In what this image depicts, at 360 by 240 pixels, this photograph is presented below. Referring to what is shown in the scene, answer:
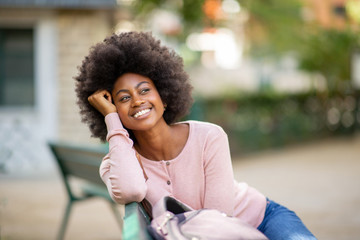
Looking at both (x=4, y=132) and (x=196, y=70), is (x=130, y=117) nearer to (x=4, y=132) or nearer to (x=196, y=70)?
(x=4, y=132)

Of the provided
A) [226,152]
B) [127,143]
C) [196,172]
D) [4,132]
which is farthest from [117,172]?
[4,132]

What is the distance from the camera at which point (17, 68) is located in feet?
32.8

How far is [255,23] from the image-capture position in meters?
13.8

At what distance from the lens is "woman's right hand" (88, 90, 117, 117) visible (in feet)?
8.63

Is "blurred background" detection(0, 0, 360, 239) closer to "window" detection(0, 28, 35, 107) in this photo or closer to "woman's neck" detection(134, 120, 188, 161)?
"window" detection(0, 28, 35, 107)

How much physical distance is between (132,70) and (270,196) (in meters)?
4.75

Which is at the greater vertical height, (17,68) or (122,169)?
(17,68)

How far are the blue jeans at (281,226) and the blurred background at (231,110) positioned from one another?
227 cm

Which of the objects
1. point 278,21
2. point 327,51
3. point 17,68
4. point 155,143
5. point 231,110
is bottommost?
point 231,110

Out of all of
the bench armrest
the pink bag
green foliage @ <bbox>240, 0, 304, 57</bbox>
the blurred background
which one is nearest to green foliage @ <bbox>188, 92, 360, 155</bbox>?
the blurred background

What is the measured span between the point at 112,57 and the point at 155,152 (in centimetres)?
54

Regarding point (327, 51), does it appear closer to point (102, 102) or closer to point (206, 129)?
point (206, 129)

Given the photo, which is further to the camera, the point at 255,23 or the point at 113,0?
the point at 255,23

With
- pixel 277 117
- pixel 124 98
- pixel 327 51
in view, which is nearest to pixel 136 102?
pixel 124 98
